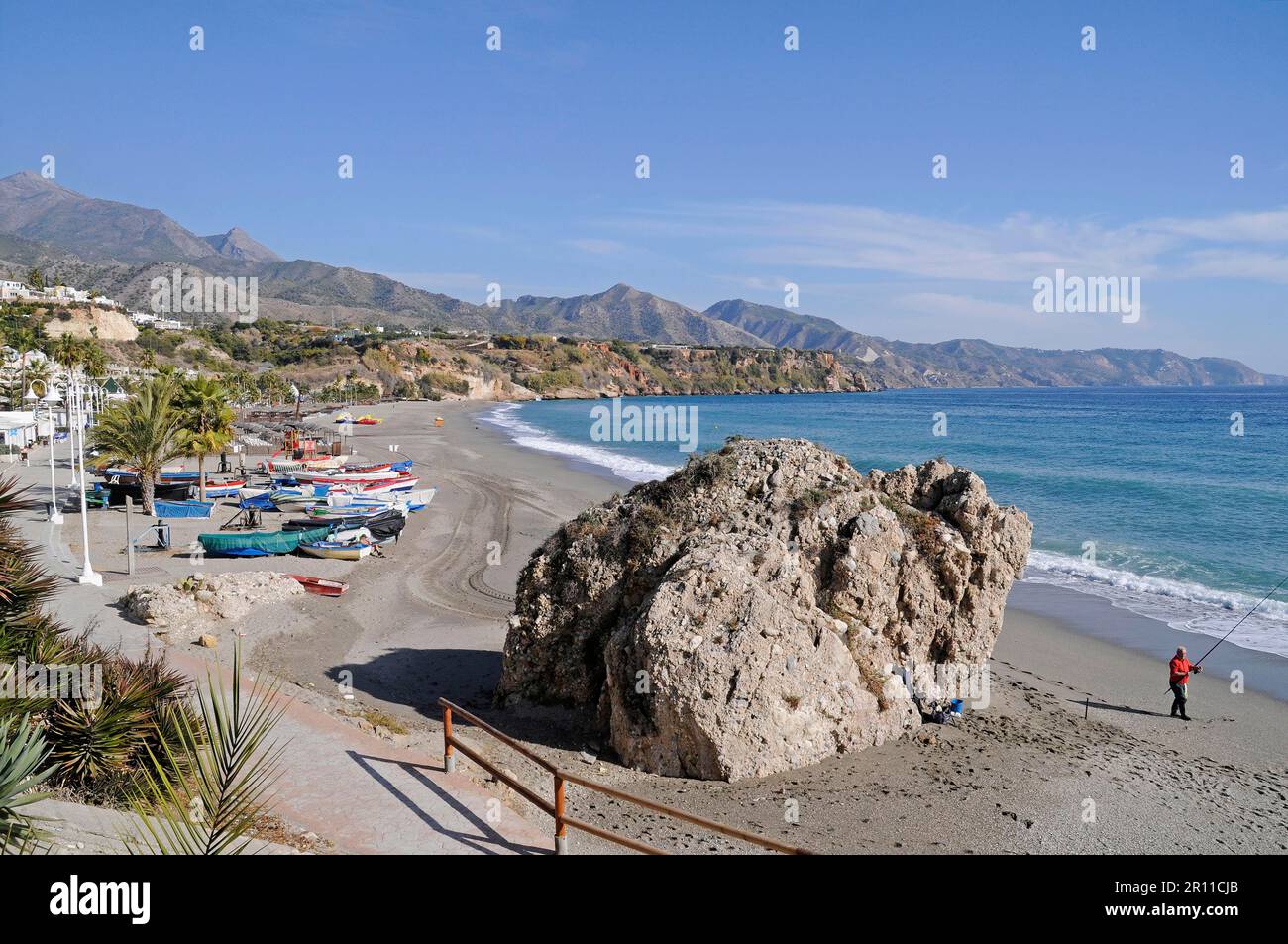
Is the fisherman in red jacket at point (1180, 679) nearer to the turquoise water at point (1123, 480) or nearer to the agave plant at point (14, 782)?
the turquoise water at point (1123, 480)

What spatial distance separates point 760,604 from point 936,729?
3.87 m

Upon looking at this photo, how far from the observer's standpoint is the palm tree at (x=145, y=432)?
88.9 feet

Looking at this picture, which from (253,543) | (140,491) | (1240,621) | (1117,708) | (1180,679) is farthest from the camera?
(140,491)

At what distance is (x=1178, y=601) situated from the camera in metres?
21.7

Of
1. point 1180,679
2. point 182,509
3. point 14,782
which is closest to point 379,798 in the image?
point 14,782

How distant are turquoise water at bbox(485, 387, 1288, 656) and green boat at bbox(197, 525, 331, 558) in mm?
21160

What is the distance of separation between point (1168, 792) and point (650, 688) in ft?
22.8

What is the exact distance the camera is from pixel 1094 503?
123 ft

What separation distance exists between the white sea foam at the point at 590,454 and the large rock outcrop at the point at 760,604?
2009cm

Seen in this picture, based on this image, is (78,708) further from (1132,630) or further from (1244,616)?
(1244,616)

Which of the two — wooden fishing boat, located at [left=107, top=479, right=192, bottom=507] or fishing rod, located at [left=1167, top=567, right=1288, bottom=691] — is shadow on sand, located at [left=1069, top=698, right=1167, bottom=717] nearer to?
fishing rod, located at [left=1167, top=567, right=1288, bottom=691]

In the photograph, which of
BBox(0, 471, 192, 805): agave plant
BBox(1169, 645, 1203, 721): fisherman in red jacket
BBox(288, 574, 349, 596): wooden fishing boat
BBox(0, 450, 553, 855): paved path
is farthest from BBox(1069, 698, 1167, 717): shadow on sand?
BBox(288, 574, 349, 596): wooden fishing boat

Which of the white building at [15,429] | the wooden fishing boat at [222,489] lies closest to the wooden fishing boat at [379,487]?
the wooden fishing boat at [222,489]
